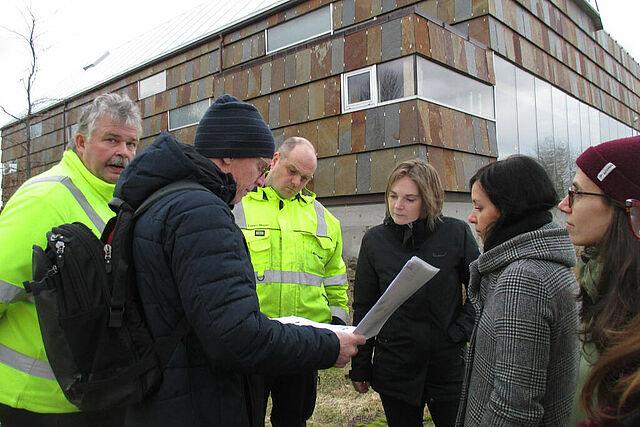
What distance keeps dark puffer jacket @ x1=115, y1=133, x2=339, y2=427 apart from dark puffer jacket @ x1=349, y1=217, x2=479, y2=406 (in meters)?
1.15

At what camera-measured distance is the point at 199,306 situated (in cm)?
139

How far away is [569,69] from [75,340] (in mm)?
14542

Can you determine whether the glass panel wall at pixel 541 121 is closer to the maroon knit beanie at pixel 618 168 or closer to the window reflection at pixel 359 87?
the window reflection at pixel 359 87

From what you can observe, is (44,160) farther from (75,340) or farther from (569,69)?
(75,340)

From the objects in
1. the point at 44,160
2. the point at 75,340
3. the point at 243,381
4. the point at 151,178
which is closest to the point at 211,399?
the point at 243,381

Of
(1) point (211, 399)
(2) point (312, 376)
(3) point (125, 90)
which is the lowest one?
(2) point (312, 376)

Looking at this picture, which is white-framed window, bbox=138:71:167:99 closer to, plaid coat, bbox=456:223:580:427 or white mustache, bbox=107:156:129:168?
white mustache, bbox=107:156:129:168

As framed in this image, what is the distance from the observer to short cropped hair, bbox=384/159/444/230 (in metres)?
2.74

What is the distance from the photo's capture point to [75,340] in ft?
4.76

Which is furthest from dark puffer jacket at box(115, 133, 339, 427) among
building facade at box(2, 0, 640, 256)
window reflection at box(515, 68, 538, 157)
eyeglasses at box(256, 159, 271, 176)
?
window reflection at box(515, 68, 538, 157)

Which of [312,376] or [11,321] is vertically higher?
[11,321]

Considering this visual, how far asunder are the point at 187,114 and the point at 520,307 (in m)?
13.9

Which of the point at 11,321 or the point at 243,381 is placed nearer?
the point at 243,381

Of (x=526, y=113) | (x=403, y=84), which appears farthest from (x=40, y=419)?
(x=526, y=113)
